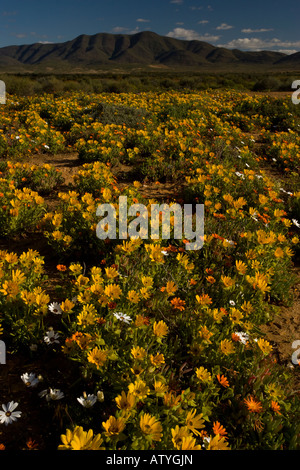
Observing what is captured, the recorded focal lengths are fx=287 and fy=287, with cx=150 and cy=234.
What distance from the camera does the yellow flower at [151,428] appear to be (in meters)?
1.48

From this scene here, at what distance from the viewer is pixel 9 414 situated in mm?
1761

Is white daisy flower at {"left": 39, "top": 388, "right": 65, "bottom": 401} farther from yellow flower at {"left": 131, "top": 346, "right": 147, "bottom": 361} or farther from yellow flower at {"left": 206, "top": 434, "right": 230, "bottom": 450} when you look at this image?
yellow flower at {"left": 206, "top": 434, "right": 230, "bottom": 450}

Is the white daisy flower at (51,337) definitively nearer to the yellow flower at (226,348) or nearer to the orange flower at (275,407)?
the yellow flower at (226,348)

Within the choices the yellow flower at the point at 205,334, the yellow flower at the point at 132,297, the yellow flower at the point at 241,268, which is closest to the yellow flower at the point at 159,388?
the yellow flower at the point at 205,334

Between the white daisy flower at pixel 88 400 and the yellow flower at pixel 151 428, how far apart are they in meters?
0.41

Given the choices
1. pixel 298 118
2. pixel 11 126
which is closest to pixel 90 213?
pixel 11 126

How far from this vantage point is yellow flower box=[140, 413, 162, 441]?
1.48m

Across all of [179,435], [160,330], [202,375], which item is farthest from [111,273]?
[179,435]

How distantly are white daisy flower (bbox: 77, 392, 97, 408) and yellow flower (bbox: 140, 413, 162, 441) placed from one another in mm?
408

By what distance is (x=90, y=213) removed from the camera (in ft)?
11.4

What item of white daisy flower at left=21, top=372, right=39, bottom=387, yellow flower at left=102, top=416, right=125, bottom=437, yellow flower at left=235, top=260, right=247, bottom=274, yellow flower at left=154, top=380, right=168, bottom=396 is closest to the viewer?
yellow flower at left=102, top=416, right=125, bottom=437

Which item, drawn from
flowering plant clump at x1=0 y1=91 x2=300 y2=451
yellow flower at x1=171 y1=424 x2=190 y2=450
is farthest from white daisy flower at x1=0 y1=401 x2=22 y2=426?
yellow flower at x1=171 y1=424 x2=190 y2=450

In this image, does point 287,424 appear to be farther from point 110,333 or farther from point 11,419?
point 11,419

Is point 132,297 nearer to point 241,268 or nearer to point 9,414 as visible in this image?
point 9,414
